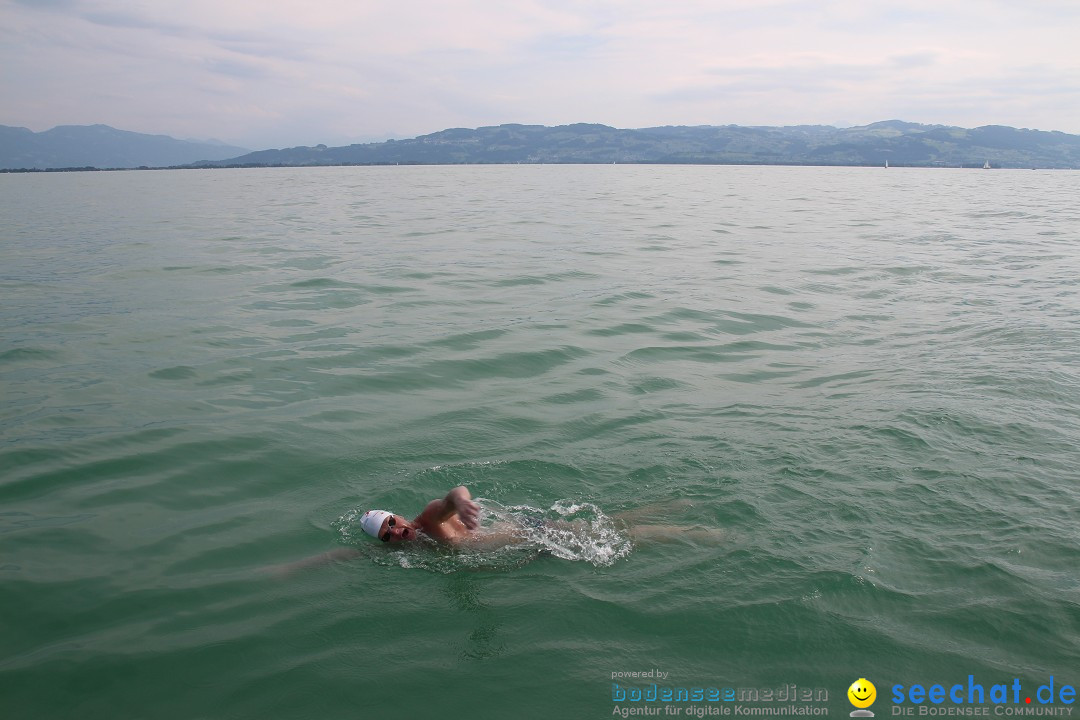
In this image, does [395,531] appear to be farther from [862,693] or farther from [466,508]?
[862,693]

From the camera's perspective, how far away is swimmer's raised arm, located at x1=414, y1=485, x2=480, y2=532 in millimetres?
5816

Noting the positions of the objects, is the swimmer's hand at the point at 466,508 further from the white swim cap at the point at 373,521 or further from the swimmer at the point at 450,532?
the white swim cap at the point at 373,521

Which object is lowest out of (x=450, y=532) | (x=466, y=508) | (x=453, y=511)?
(x=450, y=532)

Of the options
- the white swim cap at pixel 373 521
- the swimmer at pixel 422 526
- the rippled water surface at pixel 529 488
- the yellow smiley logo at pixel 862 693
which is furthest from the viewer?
the white swim cap at pixel 373 521

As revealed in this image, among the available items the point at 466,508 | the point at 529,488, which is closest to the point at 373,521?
the point at 466,508

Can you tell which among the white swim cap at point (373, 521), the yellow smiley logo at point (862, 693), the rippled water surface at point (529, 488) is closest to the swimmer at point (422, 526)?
the white swim cap at point (373, 521)

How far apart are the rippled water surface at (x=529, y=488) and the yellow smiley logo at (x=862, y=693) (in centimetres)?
7

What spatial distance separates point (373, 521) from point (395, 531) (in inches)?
11.9

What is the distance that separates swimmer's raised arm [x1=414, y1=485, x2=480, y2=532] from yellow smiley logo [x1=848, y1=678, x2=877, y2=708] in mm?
3061

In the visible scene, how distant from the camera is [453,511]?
19.9 feet

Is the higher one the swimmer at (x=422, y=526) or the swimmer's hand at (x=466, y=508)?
the swimmer's hand at (x=466, y=508)

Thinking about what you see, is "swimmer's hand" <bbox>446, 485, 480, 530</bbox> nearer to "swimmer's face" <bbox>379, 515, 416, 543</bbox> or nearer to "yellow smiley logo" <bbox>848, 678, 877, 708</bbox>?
"swimmer's face" <bbox>379, 515, 416, 543</bbox>

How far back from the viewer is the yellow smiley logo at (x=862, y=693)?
466 centimetres

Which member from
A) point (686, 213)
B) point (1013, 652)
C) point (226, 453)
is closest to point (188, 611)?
point (226, 453)
